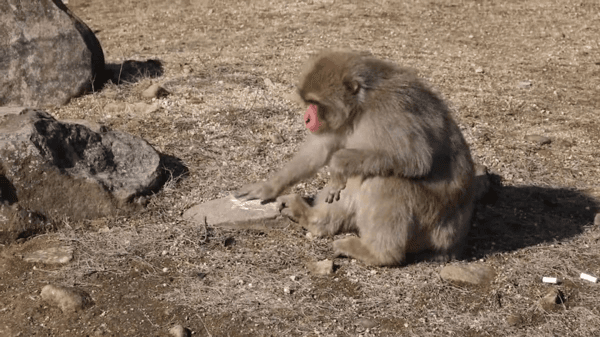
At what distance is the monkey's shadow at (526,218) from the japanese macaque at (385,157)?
0.48 metres

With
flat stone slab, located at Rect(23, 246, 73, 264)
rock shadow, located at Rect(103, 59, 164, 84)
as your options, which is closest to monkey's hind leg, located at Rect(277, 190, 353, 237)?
flat stone slab, located at Rect(23, 246, 73, 264)

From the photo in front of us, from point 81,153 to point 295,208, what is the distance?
168cm

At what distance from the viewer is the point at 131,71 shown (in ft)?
26.6

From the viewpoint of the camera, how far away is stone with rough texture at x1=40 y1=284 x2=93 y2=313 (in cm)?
418

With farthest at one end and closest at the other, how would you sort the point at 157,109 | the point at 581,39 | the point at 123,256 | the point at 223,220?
the point at 581,39 → the point at 157,109 → the point at 223,220 → the point at 123,256

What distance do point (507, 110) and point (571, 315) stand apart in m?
3.45

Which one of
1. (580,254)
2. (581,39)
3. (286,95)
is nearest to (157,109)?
(286,95)

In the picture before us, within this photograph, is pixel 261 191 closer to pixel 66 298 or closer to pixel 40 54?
pixel 66 298

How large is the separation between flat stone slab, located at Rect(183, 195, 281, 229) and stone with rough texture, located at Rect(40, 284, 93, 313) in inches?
42.5

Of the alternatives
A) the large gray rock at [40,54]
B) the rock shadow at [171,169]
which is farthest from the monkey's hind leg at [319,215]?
the large gray rock at [40,54]

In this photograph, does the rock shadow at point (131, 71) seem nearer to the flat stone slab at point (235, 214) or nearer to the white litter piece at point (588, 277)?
the flat stone slab at point (235, 214)

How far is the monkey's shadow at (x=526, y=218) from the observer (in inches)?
197

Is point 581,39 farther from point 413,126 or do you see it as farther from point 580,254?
point 413,126

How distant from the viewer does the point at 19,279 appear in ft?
14.6
